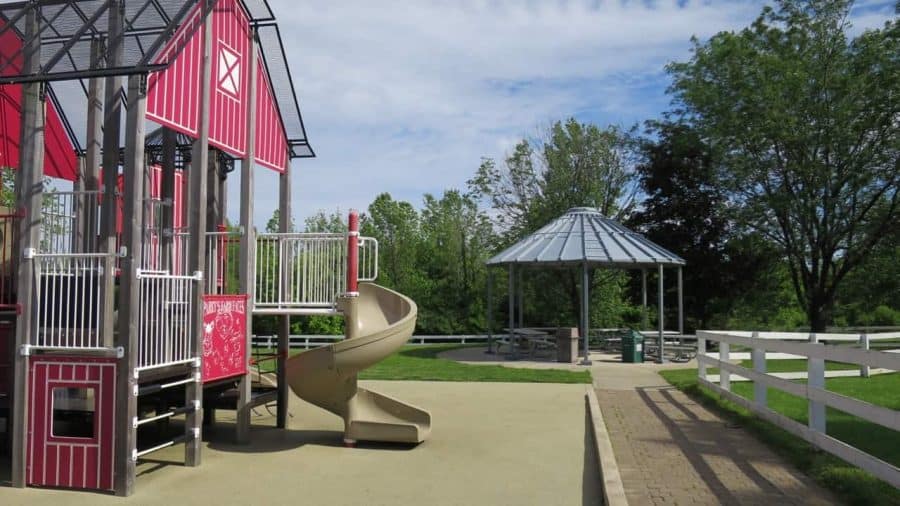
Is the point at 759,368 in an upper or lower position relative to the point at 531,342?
upper

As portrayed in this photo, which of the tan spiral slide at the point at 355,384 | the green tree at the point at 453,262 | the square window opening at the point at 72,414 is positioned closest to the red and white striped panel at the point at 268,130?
the tan spiral slide at the point at 355,384

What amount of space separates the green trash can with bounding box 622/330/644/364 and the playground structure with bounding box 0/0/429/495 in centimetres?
1246

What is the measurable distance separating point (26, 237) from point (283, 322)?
4.21 metres

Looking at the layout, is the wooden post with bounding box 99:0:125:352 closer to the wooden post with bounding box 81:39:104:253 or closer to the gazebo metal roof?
the wooden post with bounding box 81:39:104:253

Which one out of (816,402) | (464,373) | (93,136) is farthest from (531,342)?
(93,136)

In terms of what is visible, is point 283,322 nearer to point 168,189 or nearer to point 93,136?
point 168,189

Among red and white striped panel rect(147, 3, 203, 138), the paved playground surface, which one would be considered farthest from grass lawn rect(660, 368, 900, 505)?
red and white striped panel rect(147, 3, 203, 138)

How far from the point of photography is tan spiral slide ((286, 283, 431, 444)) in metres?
9.33

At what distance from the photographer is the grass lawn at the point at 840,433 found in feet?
22.1

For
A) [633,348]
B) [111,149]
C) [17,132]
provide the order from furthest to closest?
[633,348], [17,132], [111,149]

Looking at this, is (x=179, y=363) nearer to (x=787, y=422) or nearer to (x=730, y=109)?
(x=787, y=422)

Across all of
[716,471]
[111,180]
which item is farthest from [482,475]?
[111,180]

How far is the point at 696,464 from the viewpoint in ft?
26.7

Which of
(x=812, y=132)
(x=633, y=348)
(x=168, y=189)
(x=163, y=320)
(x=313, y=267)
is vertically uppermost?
(x=812, y=132)
